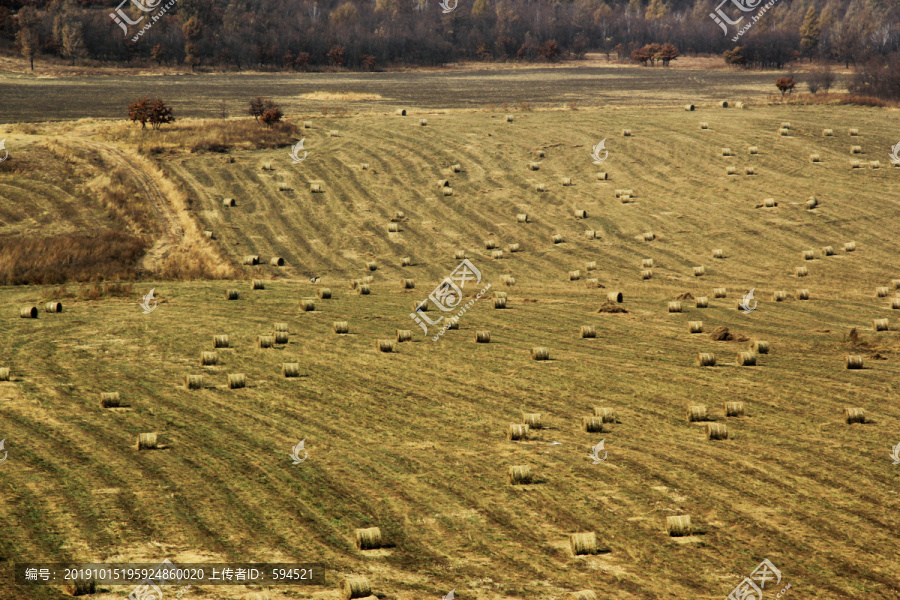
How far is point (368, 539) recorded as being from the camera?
47.9ft

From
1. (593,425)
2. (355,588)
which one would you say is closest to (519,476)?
(593,425)

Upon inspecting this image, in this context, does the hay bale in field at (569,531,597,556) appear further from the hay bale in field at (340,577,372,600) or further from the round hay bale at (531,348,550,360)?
the round hay bale at (531,348,550,360)

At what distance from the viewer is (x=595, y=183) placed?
56.0m

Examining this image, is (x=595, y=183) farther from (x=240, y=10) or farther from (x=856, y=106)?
(x=240, y=10)

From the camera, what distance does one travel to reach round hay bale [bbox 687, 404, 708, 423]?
2095cm

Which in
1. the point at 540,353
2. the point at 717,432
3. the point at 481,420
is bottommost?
the point at 481,420

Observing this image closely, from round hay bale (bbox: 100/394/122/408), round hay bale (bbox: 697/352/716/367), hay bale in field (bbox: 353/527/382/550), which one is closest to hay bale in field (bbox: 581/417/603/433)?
round hay bale (bbox: 697/352/716/367)

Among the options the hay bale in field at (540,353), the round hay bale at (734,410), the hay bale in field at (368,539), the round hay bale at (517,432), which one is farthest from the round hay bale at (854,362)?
the hay bale in field at (368,539)

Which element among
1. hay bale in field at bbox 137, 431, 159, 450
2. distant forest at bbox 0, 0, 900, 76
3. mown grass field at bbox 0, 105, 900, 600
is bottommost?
mown grass field at bbox 0, 105, 900, 600

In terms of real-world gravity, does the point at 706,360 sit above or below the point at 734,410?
above

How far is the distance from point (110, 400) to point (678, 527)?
13.9 meters

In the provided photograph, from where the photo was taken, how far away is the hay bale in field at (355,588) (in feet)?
41.9

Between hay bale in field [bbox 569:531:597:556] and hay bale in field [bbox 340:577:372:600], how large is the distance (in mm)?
3757

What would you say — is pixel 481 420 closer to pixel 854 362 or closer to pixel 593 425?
pixel 593 425
